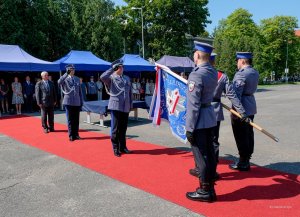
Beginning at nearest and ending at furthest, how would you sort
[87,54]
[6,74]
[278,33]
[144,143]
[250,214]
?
[250,214] → [144,143] → [6,74] → [87,54] → [278,33]

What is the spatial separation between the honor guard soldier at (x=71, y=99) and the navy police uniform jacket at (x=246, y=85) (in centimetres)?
460

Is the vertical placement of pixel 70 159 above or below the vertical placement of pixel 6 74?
below

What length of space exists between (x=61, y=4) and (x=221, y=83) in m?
28.2

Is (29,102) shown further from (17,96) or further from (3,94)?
(3,94)

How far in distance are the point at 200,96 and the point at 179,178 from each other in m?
1.69

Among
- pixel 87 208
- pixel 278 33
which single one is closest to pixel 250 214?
pixel 87 208

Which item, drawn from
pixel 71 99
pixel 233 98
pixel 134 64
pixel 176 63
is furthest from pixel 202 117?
pixel 176 63

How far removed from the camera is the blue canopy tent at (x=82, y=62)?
16.6 m

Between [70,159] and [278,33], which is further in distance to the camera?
[278,33]

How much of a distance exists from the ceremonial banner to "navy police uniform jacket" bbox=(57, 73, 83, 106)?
2875 millimetres

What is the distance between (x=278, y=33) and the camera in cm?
6138

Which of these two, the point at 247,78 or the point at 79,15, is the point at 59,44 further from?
the point at 247,78

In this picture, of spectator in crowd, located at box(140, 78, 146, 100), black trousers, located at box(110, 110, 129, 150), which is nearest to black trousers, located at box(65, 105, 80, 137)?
black trousers, located at box(110, 110, 129, 150)

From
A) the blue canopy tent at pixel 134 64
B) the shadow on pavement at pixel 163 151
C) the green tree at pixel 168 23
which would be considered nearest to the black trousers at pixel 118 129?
the shadow on pavement at pixel 163 151
